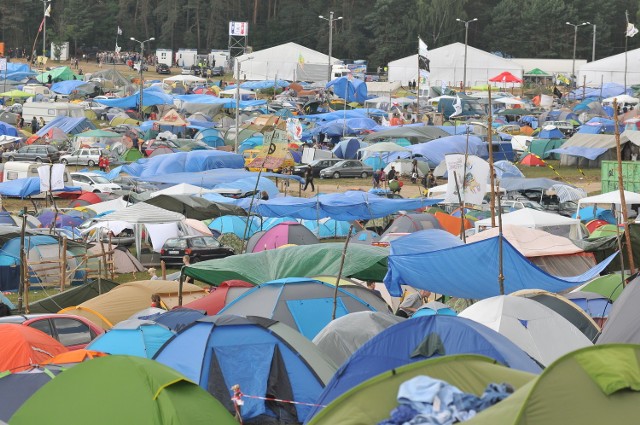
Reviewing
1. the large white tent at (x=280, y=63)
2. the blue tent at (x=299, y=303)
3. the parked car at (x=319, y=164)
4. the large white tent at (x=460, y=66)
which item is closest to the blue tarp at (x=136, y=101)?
the parked car at (x=319, y=164)

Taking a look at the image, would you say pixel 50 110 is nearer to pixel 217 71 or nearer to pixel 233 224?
pixel 233 224

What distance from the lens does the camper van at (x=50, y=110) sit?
4984 cm

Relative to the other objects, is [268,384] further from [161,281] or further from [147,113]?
[147,113]

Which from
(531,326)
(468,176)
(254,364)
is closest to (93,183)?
(468,176)

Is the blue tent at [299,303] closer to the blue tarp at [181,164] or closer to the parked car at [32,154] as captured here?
the blue tarp at [181,164]

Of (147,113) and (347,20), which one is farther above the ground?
(347,20)

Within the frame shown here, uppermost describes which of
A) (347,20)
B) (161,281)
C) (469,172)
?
(347,20)

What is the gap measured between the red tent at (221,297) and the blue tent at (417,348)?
563cm

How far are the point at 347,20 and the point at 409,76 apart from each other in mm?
14964

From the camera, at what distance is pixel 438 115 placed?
175ft

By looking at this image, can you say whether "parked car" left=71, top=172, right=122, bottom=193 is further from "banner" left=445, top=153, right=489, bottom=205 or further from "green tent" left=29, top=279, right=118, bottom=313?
"banner" left=445, top=153, right=489, bottom=205

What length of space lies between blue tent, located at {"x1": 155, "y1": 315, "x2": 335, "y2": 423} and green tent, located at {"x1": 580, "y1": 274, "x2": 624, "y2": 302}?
5562mm

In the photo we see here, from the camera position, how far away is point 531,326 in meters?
11.8

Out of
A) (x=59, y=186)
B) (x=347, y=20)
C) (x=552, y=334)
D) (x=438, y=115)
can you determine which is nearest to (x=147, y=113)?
(x=438, y=115)
